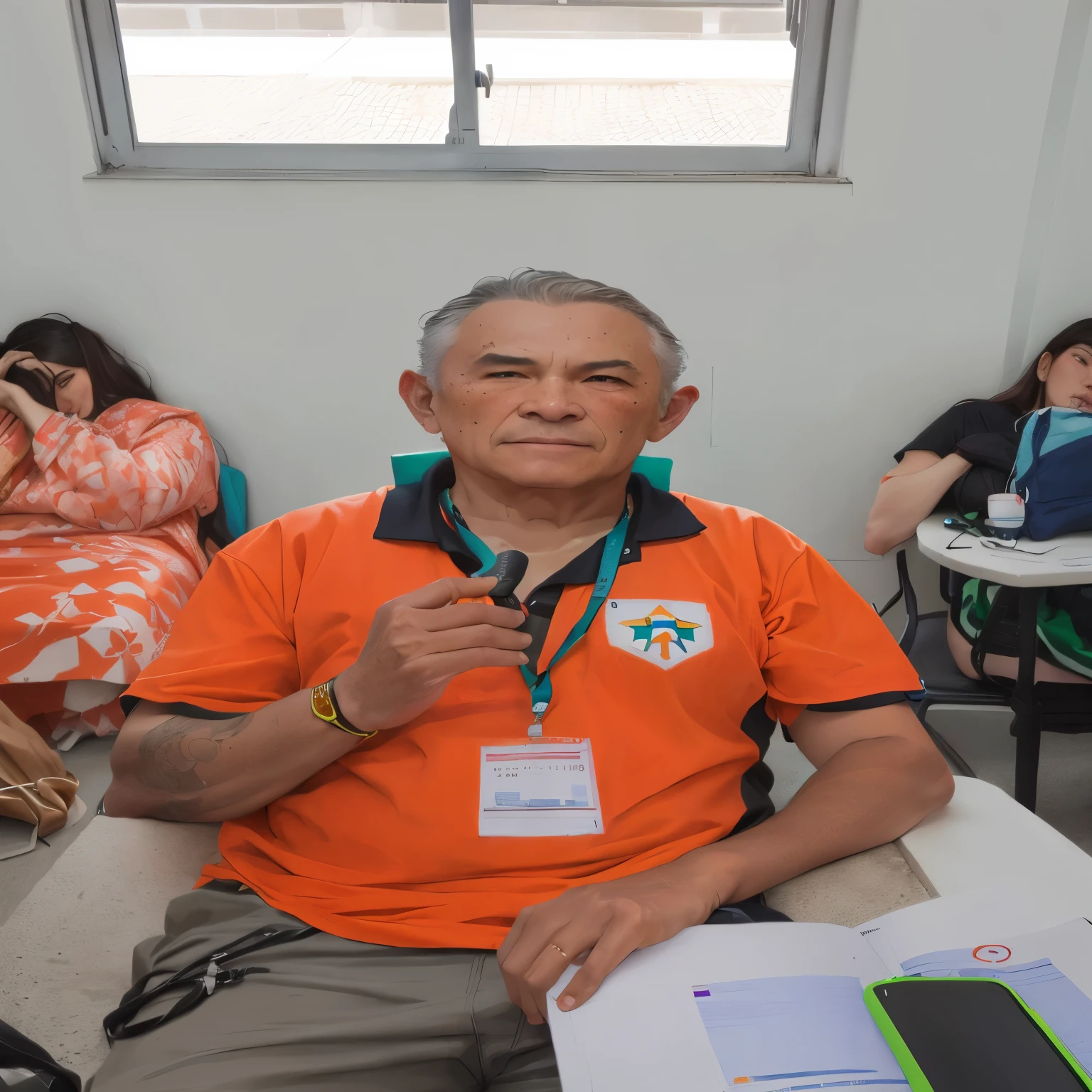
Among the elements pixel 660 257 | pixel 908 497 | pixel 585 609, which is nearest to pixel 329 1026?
pixel 585 609

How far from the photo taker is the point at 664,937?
872 mm

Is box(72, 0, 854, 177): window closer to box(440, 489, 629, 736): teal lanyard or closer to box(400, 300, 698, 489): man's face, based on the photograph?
box(400, 300, 698, 489): man's face

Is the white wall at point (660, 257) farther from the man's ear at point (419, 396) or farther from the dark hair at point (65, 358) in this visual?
the man's ear at point (419, 396)

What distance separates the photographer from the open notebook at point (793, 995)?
2.38 ft

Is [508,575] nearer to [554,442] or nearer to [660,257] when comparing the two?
[554,442]

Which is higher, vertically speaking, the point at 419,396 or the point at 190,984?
the point at 419,396

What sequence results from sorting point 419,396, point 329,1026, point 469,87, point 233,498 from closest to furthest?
point 329,1026
point 419,396
point 469,87
point 233,498

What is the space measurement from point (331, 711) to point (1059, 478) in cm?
196

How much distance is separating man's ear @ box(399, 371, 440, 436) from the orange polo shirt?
139 mm

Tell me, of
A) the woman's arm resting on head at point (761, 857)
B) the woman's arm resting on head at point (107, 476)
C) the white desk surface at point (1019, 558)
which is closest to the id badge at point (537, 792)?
the woman's arm resting on head at point (761, 857)

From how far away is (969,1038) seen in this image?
2.35 ft

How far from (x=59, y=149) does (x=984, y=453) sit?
10.2 feet

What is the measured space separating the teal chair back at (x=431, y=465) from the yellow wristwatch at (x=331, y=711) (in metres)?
0.48

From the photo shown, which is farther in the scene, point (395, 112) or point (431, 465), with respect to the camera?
point (395, 112)
